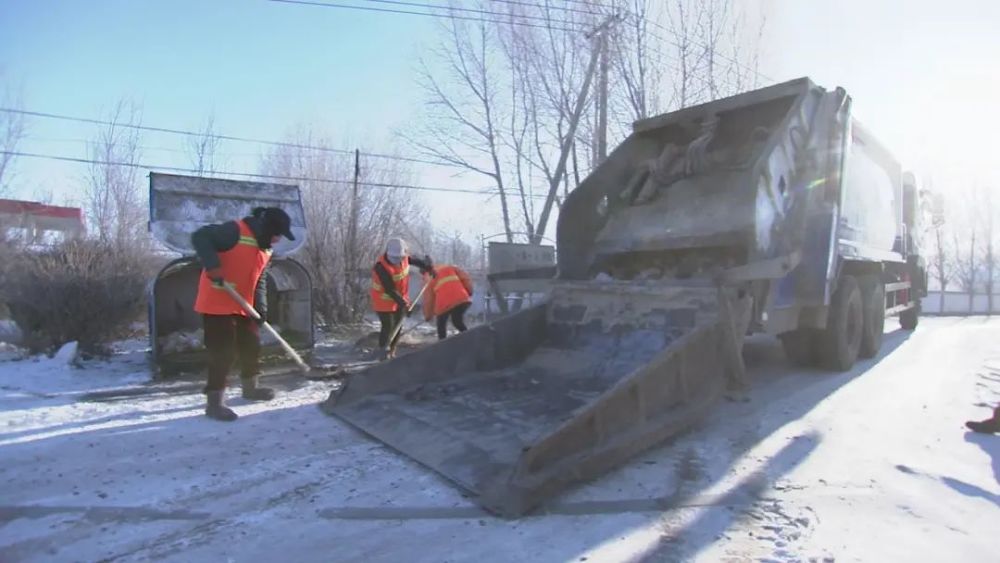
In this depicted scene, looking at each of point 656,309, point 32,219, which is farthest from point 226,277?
point 32,219

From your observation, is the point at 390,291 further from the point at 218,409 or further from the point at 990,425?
the point at 990,425

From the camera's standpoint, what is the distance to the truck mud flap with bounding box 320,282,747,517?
313cm

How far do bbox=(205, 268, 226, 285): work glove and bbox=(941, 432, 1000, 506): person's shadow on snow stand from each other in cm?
461

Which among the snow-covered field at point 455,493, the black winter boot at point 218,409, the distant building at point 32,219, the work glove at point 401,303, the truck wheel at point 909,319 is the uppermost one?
the distant building at point 32,219

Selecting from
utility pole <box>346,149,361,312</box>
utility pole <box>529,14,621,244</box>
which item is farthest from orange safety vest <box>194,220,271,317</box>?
utility pole <box>529,14,621,244</box>

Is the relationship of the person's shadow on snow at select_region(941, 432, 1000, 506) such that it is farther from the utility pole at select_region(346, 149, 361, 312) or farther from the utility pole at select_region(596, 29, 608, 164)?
the utility pole at select_region(596, 29, 608, 164)

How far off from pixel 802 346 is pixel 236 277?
5372mm

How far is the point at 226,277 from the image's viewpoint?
465 cm

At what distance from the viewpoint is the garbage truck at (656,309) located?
3.48 m

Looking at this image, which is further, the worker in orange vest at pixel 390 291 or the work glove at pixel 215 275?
the worker in orange vest at pixel 390 291

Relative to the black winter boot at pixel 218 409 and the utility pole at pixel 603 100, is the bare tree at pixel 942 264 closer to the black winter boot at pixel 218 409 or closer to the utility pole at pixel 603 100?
the utility pole at pixel 603 100

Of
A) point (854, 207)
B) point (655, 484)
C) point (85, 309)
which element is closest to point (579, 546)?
point (655, 484)

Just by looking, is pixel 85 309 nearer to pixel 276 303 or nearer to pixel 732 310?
pixel 276 303

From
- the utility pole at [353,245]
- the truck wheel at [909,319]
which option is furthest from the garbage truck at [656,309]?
the utility pole at [353,245]
